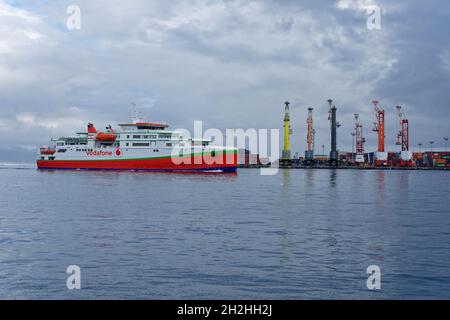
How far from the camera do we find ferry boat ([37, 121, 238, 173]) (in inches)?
3511

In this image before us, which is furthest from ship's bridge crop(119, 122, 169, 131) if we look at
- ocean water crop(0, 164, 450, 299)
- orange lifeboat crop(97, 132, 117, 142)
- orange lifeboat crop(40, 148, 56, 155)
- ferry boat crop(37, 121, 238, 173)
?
ocean water crop(0, 164, 450, 299)

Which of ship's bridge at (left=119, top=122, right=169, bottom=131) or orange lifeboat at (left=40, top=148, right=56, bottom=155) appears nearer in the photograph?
ship's bridge at (left=119, top=122, right=169, bottom=131)

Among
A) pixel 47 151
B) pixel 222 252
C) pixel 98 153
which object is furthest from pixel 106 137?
pixel 222 252

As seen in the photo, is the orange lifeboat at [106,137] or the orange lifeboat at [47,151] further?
the orange lifeboat at [47,151]

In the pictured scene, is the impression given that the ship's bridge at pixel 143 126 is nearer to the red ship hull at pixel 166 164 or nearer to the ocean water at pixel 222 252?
the red ship hull at pixel 166 164

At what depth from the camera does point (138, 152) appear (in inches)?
3725

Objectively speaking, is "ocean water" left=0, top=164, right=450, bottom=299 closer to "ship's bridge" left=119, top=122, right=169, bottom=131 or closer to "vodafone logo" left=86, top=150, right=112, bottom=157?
"ship's bridge" left=119, top=122, right=169, bottom=131

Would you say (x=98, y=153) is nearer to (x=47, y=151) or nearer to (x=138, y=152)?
(x=138, y=152)

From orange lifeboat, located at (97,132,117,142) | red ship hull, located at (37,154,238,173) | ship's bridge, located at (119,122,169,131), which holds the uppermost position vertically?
ship's bridge, located at (119,122,169,131)

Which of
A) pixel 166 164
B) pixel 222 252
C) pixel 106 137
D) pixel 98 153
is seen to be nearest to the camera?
pixel 222 252

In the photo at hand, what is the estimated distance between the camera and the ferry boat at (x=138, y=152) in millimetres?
89188

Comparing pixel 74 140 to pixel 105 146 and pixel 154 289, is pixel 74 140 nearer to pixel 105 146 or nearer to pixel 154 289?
pixel 105 146

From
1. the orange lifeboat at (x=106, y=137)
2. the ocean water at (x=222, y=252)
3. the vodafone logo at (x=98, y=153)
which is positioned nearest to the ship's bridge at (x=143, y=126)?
the orange lifeboat at (x=106, y=137)

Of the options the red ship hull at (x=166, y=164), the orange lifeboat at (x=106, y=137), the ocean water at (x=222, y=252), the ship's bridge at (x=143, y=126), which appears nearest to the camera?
the ocean water at (x=222, y=252)
